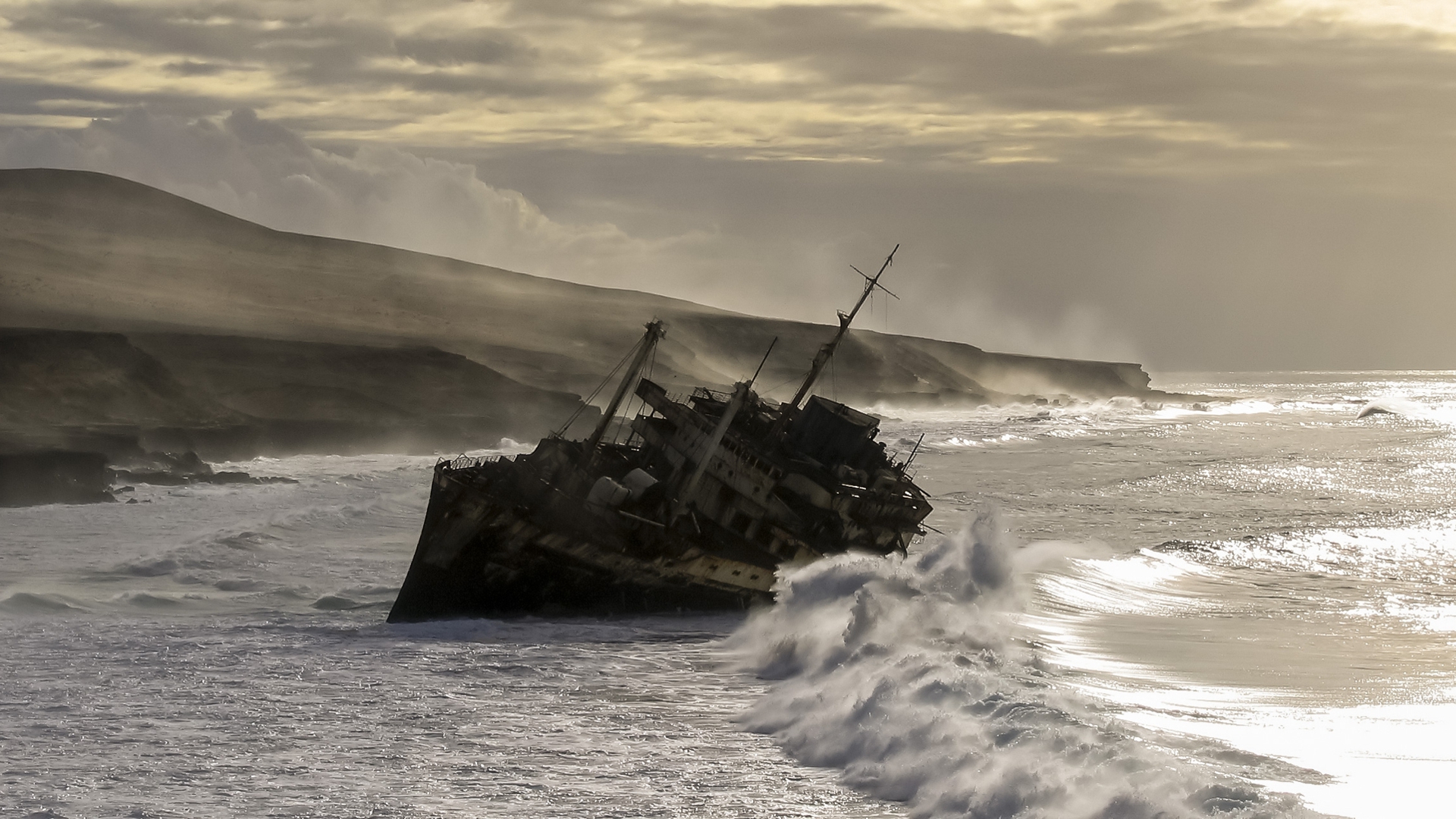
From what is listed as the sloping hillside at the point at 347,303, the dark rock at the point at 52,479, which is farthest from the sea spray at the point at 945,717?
the sloping hillside at the point at 347,303

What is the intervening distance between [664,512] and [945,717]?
1142 centimetres

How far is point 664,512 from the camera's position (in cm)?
2634

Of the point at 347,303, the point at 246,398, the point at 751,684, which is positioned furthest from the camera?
the point at 347,303

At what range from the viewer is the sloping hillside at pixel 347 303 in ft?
331

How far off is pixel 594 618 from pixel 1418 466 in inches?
2196

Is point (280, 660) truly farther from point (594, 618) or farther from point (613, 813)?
point (613, 813)

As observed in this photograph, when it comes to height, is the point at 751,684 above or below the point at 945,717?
below

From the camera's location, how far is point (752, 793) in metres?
14.1

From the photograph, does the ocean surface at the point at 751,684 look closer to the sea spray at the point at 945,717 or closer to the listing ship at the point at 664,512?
the sea spray at the point at 945,717

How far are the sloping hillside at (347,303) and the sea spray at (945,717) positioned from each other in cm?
7154

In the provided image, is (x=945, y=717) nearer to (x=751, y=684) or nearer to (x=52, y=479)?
(x=751, y=684)

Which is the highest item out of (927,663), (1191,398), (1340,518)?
(1191,398)

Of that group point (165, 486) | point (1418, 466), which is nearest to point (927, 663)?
point (165, 486)

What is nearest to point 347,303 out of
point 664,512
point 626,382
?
point 626,382
